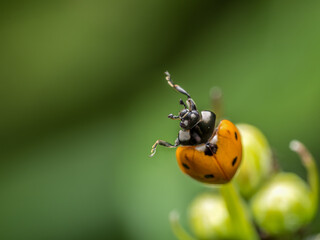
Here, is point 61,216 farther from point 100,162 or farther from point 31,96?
point 31,96

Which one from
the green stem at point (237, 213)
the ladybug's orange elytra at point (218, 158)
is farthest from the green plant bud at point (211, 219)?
the ladybug's orange elytra at point (218, 158)

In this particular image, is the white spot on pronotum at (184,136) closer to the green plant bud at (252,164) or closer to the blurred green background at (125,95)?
the green plant bud at (252,164)

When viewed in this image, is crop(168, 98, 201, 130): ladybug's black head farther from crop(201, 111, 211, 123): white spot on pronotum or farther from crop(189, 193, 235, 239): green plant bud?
crop(189, 193, 235, 239): green plant bud

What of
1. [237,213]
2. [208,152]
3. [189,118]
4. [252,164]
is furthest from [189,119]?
[252,164]

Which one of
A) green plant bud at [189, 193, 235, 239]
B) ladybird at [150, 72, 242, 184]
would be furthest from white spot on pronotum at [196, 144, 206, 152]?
green plant bud at [189, 193, 235, 239]

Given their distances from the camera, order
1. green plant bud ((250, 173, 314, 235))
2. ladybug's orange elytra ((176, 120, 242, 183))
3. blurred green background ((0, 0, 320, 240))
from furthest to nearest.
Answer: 1. blurred green background ((0, 0, 320, 240))
2. green plant bud ((250, 173, 314, 235))
3. ladybug's orange elytra ((176, 120, 242, 183))

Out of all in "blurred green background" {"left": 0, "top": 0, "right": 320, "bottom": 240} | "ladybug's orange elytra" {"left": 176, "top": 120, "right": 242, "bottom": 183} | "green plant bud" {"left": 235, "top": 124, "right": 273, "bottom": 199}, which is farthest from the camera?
"blurred green background" {"left": 0, "top": 0, "right": 320, "bottom": 240}

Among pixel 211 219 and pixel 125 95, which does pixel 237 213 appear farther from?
pixel 125 95
